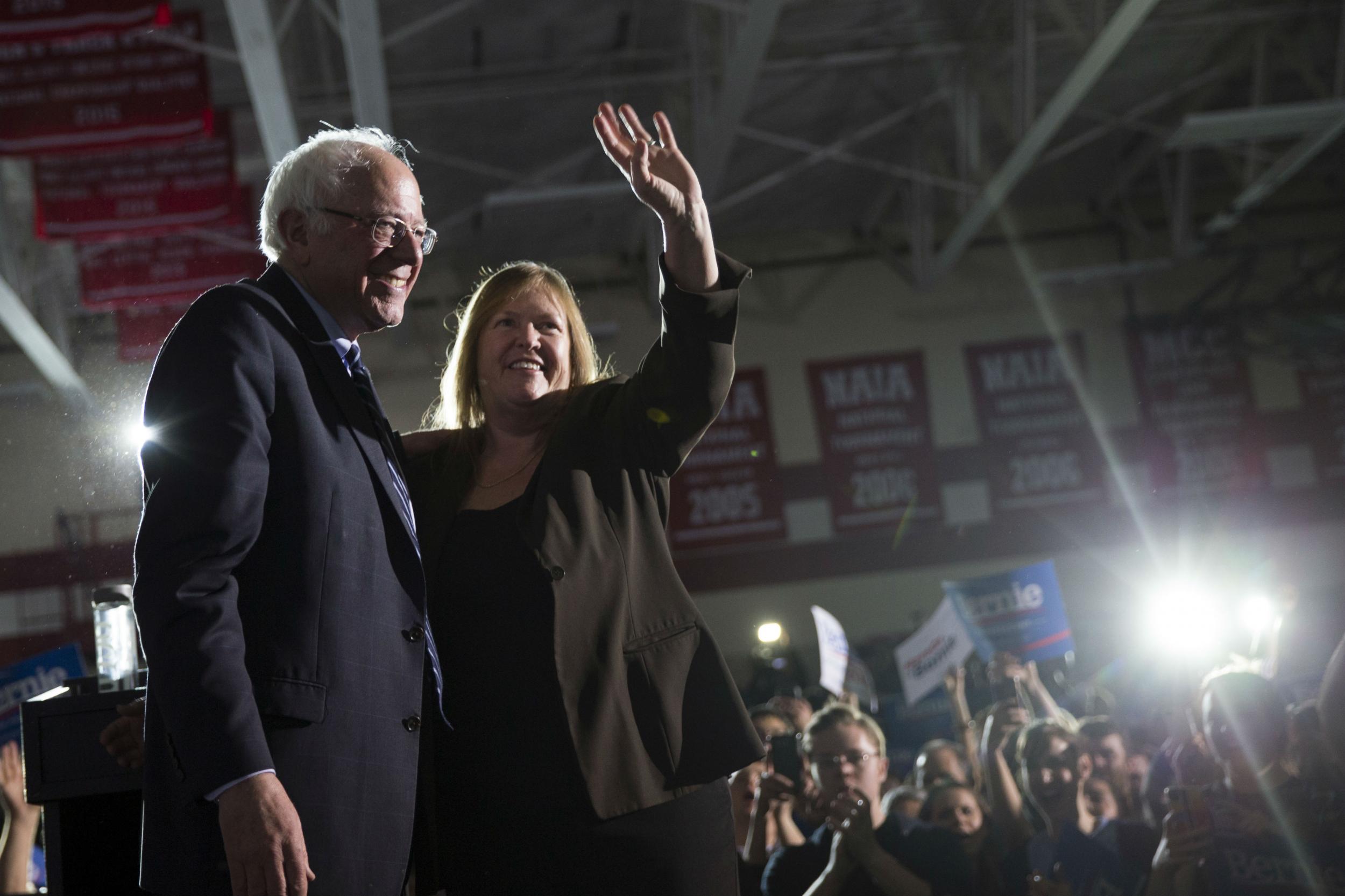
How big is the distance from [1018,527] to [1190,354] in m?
2.37

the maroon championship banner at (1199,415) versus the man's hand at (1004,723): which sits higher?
the maroon championship banner at (1199,415)

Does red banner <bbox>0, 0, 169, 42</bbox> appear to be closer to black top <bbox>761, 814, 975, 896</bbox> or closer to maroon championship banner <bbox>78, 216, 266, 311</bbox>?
maroon championship banner <bbox>78, 216, 266, 311</bbox>

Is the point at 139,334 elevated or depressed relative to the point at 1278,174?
depressed

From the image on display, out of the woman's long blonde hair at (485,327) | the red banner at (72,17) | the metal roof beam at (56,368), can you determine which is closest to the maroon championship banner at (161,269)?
the metal roof beam at (56,368)

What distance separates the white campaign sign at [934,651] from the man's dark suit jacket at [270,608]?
4.60m

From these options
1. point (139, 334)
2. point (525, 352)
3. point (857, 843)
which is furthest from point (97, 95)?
point (857, 843)

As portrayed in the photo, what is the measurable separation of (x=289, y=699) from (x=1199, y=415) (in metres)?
11.3

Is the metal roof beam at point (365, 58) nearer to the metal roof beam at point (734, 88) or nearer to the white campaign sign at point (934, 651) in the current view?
the metal roof beam at point (734, 88)

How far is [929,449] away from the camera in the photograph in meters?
10.8

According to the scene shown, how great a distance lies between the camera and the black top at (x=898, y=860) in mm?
3271

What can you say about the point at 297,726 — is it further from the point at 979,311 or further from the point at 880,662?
the point at 979,311

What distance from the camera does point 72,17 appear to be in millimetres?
4715

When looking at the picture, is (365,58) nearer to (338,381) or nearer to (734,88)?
(734,88)

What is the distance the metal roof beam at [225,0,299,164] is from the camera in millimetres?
5457
